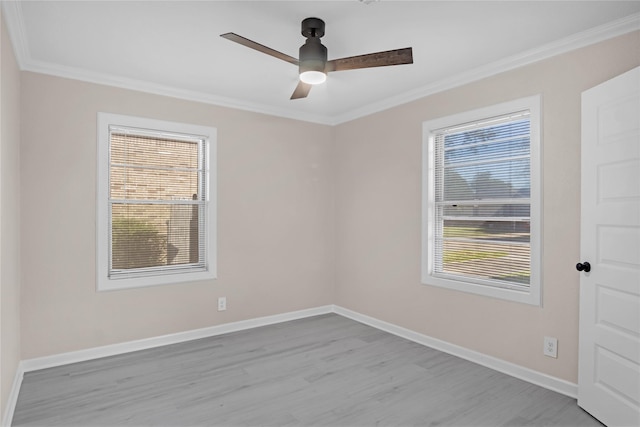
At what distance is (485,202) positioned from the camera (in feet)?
11.1

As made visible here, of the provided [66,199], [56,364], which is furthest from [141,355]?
[66,199]

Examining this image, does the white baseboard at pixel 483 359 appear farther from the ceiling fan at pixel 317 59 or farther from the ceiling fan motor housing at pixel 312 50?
the ceiling fan motor housing at pixel 312 50

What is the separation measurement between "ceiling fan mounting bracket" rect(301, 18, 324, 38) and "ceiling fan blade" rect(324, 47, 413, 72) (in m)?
→ 0.21

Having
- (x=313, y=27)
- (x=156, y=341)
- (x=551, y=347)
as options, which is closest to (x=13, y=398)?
(x=156, y=341)

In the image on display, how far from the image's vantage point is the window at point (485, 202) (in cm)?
305

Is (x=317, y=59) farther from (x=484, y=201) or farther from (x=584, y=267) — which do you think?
(x=584, y=267)

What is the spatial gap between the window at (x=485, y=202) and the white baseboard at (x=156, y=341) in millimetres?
1733

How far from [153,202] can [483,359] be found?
10.9ft

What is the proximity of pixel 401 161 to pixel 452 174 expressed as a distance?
0.60 m

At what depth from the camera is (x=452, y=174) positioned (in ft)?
12.1

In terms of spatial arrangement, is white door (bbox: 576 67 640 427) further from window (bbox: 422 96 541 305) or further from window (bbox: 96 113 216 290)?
window (bbox: 96 113 216 290)

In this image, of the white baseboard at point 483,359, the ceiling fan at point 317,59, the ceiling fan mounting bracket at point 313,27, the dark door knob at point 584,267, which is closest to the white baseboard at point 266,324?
the white baseboard at point 483,359

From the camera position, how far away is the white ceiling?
2354 millimetres

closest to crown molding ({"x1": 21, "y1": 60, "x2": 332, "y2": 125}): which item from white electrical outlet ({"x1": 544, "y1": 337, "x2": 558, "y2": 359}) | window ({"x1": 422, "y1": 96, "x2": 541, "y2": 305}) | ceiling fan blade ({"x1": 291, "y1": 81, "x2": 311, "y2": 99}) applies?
ceiling fan blade ({"x1": 291, "y1": 81, "x2": 311, "y2": 99})
